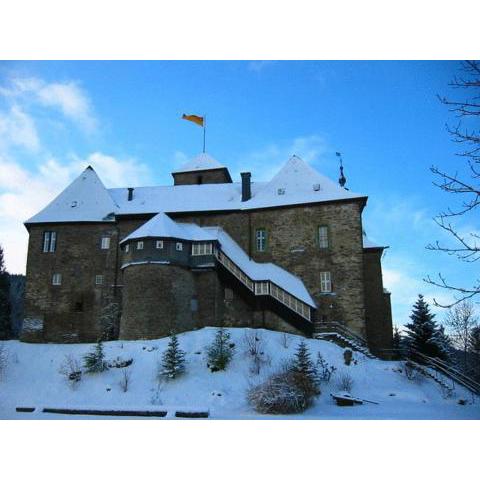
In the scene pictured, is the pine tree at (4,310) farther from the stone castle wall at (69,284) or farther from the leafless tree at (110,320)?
the leafless tree at (110,320)

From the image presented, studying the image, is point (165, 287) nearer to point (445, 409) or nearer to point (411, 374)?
point (411, 374)

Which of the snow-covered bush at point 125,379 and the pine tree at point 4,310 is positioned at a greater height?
the pine tree at point 4,310

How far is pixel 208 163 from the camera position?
130 feet

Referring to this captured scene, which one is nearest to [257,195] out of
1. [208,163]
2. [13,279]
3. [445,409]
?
[208,163]

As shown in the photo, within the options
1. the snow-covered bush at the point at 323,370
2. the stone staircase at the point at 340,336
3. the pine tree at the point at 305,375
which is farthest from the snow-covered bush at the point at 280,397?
the stone staircase at the point at 340,336

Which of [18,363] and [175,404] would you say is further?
[18,363]

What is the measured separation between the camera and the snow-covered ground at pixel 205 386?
1647 centimetres

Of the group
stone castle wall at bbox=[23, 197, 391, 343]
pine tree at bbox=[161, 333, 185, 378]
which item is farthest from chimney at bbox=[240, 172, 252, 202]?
pine tree at bbox=[161, 333, 185, 378]

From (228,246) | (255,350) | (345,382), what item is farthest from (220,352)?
(228,246)

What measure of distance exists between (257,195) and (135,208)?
22.5 feet

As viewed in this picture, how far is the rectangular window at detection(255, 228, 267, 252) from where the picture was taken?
29.6 metres

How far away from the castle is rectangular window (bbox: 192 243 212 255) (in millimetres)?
51

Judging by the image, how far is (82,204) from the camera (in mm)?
32219

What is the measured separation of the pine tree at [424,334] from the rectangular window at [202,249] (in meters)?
10.6
